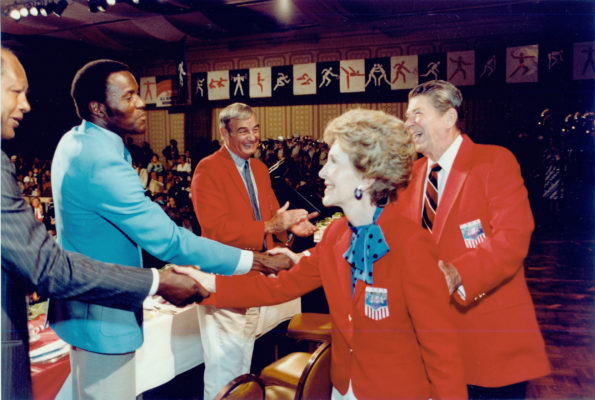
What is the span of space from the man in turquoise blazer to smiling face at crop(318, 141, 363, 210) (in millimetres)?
662

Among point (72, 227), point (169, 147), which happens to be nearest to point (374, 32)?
point (169, 147)

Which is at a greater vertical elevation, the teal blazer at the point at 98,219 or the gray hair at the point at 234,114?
the gray hair at the point at 234,114

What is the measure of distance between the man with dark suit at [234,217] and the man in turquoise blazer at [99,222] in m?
0.82

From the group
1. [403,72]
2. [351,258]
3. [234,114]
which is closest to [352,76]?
[403,72]

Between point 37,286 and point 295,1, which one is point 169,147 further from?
point 37,286

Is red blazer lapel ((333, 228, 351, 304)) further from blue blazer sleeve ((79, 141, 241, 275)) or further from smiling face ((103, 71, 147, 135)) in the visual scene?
smiling face ((103, 71, 147, 135))

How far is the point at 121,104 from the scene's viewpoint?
1761 millimetres

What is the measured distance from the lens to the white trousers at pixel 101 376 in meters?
1.58

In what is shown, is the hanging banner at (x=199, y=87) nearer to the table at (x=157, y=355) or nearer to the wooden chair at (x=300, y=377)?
the table at (x=157, y=355)

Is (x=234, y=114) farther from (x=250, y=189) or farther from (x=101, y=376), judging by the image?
(x=101, y=376)

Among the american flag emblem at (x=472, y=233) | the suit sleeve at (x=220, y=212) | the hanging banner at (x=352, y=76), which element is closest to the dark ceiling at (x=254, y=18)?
the hanging banner at (x=352, y=76)

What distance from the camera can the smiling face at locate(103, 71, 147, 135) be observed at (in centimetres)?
174

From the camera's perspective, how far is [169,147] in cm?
1217

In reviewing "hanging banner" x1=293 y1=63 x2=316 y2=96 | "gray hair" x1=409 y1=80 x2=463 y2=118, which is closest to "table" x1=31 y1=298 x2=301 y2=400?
"gray hair" x1=409 y1=80 x2=463 y2=118
